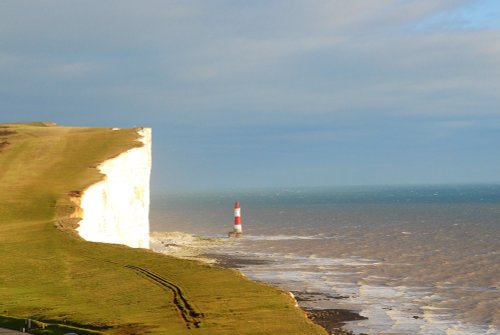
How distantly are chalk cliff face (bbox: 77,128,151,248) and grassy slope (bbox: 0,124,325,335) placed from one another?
260cm

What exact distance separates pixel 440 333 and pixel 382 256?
27064 mm

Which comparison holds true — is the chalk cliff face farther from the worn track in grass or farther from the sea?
the worn track in grass

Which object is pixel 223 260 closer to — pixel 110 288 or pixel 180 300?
pixel 110 288

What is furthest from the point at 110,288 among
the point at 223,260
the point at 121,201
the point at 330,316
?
the point at 121,201

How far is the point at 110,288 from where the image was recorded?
22.1m

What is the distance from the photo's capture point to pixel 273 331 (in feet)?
53.9

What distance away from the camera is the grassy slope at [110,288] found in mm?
17453

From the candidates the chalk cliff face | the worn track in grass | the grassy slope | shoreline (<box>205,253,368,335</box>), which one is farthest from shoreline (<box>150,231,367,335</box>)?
the chalk cliff face

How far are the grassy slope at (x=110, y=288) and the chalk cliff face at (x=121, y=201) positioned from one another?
2604mm

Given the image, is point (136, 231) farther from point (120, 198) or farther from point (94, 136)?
point (94, 136)

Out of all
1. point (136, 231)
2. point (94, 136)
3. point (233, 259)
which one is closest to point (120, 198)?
point (136, 231)

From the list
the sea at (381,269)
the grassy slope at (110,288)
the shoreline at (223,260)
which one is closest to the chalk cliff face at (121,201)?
the grassy slope at (110,288)

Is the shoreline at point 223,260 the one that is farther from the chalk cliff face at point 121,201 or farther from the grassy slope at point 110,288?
the chalk cliff face at point 121,201

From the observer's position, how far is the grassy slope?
17453mm
